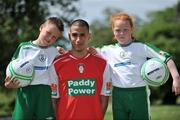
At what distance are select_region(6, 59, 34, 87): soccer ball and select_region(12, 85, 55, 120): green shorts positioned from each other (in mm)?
198

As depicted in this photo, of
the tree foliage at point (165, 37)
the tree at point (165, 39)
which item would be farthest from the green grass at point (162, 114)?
the tree at point (165, 39)

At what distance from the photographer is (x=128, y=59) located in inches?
Result: 292

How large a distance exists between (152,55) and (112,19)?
0.74 metres

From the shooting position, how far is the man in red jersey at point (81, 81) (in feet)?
22.1

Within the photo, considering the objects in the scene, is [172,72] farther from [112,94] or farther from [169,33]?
[169,33]

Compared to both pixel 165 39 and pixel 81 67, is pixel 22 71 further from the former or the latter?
pixel 165 39

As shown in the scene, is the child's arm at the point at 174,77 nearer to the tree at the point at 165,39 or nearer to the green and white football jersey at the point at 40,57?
the green and white football jersey at the point at 40,57

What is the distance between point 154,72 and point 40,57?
1.51 meters

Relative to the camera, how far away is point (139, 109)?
735cm

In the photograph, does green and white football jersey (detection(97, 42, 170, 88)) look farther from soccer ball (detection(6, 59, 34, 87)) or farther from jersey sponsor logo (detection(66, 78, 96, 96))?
soccer ball (detection(6, 59, 34, 87))

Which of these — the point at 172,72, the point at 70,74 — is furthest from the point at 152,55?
the point at 70,74

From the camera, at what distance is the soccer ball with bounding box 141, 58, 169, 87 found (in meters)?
7.16

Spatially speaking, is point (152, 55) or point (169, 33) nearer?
point (152, 55)

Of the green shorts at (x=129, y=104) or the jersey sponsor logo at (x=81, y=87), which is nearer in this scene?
the jersey sponsor logo at (x=81, y=87)
